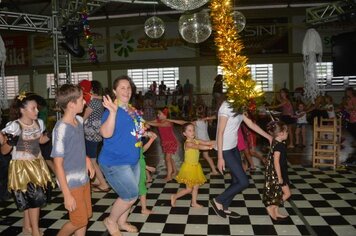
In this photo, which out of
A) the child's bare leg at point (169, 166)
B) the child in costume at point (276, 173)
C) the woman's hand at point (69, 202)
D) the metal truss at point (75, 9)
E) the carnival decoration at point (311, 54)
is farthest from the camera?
the carnival decoration at point (311, 54)

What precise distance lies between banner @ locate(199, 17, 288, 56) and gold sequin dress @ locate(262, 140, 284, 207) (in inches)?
518

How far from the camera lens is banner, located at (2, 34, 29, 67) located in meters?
18.7

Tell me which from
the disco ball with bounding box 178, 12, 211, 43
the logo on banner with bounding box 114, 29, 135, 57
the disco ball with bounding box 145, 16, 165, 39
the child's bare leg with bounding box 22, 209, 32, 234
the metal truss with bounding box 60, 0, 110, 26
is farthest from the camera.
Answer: the logo on banner with bounding box 114, 29, 135, 57

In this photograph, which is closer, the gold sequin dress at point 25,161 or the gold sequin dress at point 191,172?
the gold sequin dress at point 25,161

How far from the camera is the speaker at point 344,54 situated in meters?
11.9

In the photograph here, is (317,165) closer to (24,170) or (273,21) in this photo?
(24,170)

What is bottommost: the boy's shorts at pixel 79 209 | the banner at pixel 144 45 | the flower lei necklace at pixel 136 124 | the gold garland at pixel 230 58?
the boy's shorts at pixel 79 209

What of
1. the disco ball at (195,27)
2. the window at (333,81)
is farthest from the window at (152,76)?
the disco ball at (195,27)

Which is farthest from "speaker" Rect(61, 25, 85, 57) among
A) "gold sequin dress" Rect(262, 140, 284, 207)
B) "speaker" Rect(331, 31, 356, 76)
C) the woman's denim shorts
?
"speaker" Rect(331, 31, 356, 76)

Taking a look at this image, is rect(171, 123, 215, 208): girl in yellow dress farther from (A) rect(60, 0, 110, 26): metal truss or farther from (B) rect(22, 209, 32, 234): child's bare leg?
(A) rect(60, 0, 110, 26): metal truss

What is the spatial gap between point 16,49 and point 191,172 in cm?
1789

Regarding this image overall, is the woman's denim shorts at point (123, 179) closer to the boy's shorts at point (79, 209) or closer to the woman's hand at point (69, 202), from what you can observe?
the boy's shorts at point (79, 209)

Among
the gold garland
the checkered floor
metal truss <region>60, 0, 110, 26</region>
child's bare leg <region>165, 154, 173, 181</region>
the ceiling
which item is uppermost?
the ceiling

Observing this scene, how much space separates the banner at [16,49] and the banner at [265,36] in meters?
10.0
